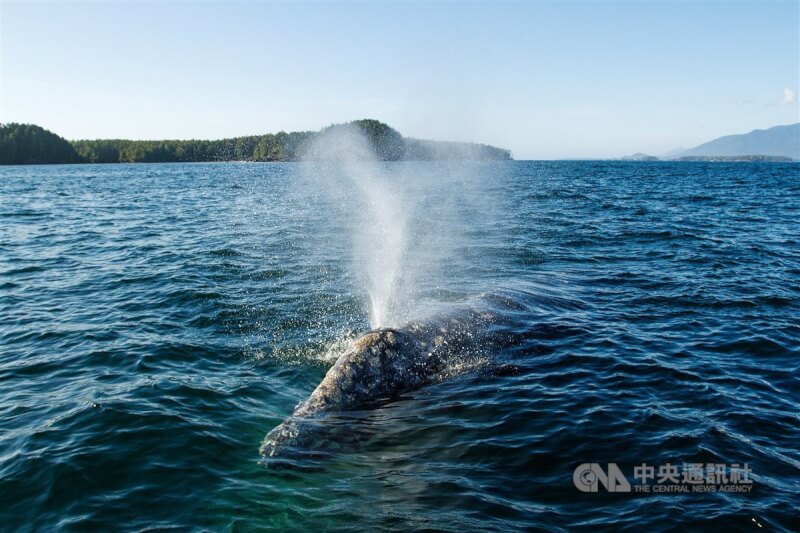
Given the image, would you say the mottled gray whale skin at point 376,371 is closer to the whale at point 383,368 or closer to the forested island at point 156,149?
the whale at point 383,368

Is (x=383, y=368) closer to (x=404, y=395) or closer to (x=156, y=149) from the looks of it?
(x=404, y=395)

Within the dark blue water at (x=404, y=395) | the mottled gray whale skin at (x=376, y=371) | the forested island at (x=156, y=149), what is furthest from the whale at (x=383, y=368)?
the forested island at (x=156, y=149)

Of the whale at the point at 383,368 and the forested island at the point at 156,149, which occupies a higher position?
the forested island at the point at 156,149

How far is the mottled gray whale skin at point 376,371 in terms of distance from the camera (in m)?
8.77

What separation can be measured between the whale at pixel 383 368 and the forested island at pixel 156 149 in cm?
7331

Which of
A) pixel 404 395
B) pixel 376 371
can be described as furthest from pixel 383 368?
pixel 404 395

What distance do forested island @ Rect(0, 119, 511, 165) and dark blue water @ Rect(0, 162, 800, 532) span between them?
220ft

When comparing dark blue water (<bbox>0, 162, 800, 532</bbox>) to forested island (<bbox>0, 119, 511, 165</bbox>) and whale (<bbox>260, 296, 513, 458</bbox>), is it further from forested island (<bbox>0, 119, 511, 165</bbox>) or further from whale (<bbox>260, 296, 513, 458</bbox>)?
forested island (<bbox>0, 119, 511, 165</bbox>)

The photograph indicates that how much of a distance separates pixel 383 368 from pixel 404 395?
78 cm

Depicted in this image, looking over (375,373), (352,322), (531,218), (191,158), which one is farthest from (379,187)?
(191,158)

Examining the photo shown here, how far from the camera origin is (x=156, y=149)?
6949 inches

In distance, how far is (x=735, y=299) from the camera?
1578 centimetres

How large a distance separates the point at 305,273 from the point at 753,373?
578 inches

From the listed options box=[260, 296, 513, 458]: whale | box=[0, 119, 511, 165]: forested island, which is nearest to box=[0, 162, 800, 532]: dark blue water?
box=[260, 296, 513, 458]: whale
